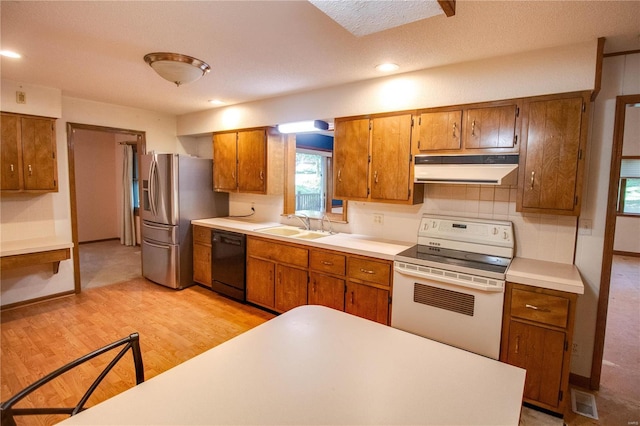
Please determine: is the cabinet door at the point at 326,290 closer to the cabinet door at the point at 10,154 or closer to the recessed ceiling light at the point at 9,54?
the recessed ceiling light at the point at 9,54

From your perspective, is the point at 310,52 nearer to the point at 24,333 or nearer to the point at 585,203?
the point at 585,203

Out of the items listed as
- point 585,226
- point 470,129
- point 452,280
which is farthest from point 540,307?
point 470,129

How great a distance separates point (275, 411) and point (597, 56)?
280 cm

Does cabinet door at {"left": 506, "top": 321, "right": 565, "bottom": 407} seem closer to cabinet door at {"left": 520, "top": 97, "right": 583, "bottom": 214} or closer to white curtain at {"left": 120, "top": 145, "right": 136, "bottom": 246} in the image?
cabinet door at {"left": 520, "top": 97, "right": 583, "bottom": 214}

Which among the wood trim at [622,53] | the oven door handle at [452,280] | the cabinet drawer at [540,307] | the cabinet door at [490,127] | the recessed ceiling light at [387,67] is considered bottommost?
the cabinet drawer at [540,307]

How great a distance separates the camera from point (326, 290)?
3.17 m

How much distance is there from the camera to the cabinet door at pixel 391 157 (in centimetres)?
293

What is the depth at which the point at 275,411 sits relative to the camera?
2.90 ft

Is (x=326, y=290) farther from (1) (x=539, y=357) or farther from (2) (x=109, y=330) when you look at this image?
(2) (x=109, y=330)

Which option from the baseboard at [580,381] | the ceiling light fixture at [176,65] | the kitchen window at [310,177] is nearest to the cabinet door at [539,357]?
the baseboard at [580,381]

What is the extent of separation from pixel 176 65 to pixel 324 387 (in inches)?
102

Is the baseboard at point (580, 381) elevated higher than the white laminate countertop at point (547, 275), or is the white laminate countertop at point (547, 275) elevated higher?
the white laminate countertop at point (547, 275)

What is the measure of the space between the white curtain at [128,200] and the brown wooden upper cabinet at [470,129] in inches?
248

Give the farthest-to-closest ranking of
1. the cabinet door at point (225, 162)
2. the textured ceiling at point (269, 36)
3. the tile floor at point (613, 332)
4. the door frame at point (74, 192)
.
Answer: the cabinet door at point (225, 162) < the door frame at point (74, 192) < the tile floor at point (613, 332) < the textured ceiling at point (269, 36)
